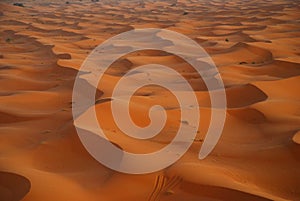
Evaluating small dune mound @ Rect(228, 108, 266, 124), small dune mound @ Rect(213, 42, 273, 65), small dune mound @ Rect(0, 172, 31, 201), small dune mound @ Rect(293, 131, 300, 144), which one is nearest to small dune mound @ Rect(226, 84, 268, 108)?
small dune mound @ Rect(228, 108, 266, 124)

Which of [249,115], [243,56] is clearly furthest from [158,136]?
[243,56]

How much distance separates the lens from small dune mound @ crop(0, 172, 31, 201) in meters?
2.84

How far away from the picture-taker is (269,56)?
8.43 metres

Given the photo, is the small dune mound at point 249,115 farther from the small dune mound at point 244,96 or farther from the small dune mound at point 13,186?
the small dune mound at point 13,186

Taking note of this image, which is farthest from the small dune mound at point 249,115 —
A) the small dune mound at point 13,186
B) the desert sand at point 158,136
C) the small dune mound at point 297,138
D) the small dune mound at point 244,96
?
the small dune mound at point 13,186

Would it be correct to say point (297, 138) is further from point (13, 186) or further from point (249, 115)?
point (13, 186)

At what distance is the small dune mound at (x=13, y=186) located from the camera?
2842mm

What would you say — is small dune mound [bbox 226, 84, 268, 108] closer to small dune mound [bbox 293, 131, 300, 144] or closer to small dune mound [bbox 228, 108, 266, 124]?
small dune mound [bbox 228, 108, 266, 124]

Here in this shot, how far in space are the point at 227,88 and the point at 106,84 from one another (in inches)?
79.3

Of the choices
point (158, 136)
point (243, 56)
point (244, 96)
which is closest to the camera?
point (158, 136)

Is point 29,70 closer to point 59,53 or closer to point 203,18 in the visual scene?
point 59,53

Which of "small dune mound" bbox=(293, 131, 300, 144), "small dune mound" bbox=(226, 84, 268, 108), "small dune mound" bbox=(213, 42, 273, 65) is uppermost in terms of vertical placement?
"small dune mound" bbox=(293, 131, 300, 144)

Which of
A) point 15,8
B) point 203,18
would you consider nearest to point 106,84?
point 203,18

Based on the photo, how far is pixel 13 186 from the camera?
297 cm
